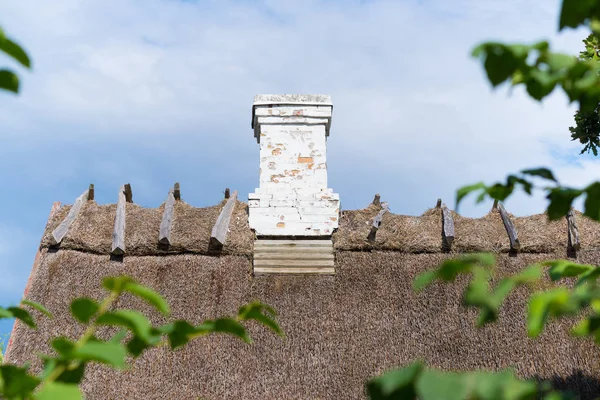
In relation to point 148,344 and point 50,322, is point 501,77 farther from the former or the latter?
point 50,322

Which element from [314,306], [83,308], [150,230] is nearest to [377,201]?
[314,306]

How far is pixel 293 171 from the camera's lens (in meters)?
6.61

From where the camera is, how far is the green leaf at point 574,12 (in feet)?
3.32

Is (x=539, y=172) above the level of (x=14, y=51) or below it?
below

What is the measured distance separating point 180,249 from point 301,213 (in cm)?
119

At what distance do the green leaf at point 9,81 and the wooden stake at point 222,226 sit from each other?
18.0 ft

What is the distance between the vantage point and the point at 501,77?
42.6 inches

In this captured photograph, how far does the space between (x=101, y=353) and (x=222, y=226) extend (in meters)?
5.78

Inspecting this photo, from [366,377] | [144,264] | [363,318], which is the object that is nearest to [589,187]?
[366,377]

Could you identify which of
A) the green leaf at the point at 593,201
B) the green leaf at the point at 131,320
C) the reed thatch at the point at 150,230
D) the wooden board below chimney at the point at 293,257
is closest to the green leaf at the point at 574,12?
the green leaf at the point at 593,201

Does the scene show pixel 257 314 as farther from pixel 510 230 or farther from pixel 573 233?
pixel 573 233

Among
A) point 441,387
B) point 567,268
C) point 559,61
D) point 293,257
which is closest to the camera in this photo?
point 441,387

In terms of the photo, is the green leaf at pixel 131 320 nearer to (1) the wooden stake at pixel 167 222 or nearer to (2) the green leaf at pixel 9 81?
(2) the green leaf at pixel 9 81

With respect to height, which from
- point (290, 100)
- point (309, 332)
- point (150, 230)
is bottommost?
point (309, 332)
